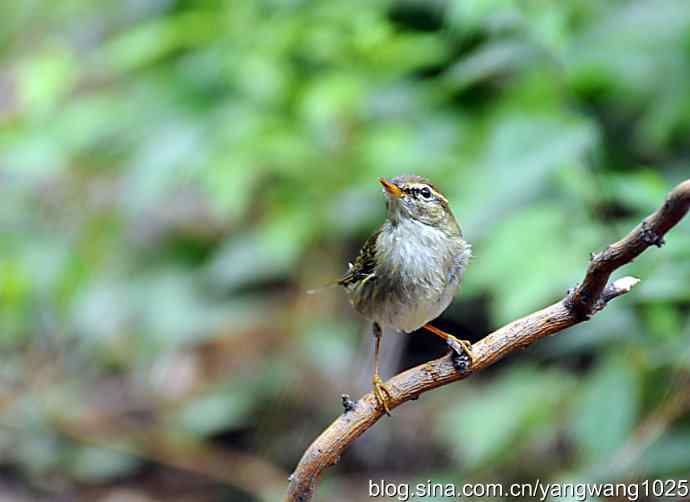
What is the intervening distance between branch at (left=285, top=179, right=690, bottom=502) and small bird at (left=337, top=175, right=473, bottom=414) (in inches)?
8.1

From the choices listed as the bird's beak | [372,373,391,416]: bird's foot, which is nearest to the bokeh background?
the bird's beak

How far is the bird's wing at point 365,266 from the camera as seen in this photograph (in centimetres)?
249

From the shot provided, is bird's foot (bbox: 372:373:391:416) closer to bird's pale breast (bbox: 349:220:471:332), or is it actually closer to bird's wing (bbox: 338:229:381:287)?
bird's pale breast (bbox: 349:220:471:332)

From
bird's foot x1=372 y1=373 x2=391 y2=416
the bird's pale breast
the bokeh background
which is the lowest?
bird's foot x1=372 y1=373 x2=391 y2=416

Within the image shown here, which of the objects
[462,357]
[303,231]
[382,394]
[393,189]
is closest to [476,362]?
[462,357]

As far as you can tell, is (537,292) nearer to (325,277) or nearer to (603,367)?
(603,367)

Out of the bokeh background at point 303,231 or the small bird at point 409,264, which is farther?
the bokeh background at point 303,231

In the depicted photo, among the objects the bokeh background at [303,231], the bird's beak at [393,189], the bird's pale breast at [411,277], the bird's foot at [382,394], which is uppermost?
the bokeh background at [303,231]

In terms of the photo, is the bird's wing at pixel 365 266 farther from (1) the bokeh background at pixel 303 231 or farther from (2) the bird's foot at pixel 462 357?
(1) the bokeh background at pixel 303 231

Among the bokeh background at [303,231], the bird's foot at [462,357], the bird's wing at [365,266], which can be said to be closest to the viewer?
the bird's foot at [462,357]

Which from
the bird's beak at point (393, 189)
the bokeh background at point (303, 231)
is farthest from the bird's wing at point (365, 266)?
the bokeh background at point (303, 231)

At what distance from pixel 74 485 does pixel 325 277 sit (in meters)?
1.86

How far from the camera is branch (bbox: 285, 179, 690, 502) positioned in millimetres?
1757

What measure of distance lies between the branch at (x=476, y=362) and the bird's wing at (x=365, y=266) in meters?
0.56
